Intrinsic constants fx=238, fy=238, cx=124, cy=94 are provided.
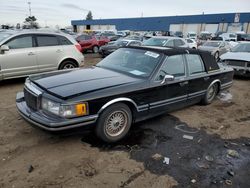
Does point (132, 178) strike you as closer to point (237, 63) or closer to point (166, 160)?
point (166, 160)

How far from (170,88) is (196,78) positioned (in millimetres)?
995

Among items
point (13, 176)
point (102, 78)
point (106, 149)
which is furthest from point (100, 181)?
point (102, 78)

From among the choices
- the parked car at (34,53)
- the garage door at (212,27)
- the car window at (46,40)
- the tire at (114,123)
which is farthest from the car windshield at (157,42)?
the garage door at (212,27)

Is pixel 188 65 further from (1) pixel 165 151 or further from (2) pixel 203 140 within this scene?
(1) pixel 165 151

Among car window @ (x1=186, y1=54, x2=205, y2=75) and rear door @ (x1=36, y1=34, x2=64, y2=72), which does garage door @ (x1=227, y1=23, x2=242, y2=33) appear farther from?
car window @ (x1=186, y1=54, x2=205, y2=75)

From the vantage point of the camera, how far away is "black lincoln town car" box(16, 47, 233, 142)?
354 centimetres

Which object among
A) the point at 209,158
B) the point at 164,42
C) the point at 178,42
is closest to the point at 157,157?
the point at 209,158

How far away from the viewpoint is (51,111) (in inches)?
139

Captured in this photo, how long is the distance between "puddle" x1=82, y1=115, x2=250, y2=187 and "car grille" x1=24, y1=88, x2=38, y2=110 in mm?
1008

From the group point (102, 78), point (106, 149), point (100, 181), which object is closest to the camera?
point (100, 181)

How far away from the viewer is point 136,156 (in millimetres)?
3709

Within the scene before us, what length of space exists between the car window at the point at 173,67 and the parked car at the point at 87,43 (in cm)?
1500

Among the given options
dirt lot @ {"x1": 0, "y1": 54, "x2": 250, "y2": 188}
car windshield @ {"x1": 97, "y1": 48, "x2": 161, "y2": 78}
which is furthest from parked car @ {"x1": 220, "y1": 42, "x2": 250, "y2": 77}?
car windshield @ {"x1": 97, "y1": 48, "x2": 161, "y2": 78}

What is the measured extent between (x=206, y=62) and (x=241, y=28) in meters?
51.6
